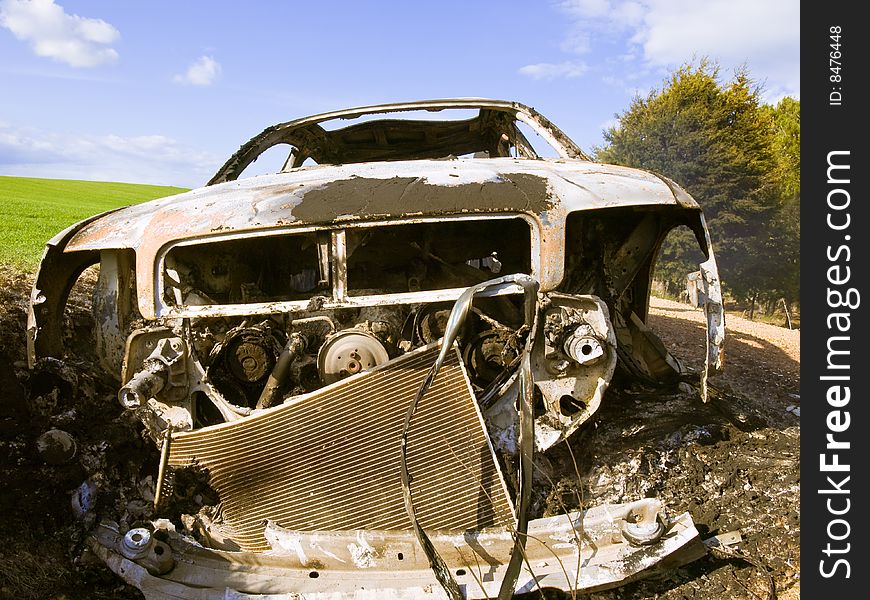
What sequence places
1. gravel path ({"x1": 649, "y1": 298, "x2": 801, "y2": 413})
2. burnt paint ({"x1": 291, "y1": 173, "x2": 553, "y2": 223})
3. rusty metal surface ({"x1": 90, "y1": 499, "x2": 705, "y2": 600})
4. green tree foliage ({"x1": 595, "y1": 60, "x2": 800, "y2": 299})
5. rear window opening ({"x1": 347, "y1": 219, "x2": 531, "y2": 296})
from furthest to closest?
1. green tree foliage ({"x1": 595, "y1": 60, "x2": 800, "y2": 299})
2. gravel path ({"x1": 649, "y1": 298, "x2": 801, "y2": 413})
3. rear window opening ({"x1": 347, "y1": 219, "x2": 531, "y2": 296})
4. burnt paint ({"x1": 291, "y1": 173, "x2": 553, "y2": 223})
5. rusty metal surface ({"x1": 90, "y1": 499, "x2": 705, "y2": 600})

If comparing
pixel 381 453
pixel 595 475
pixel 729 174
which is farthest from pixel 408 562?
pixel 729 174

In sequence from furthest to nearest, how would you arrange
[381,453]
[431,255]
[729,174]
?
[729,174] < [431,255] < [381,453]

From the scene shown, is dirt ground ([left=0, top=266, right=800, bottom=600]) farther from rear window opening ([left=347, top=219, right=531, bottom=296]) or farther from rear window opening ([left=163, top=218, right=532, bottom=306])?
rear window opening ([left=347, top=219, right=531, bottom=296])

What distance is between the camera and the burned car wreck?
2377mm

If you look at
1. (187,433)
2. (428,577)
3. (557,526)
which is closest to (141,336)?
(187,433)

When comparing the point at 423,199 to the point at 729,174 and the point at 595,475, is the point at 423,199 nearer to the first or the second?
the point at 595,475

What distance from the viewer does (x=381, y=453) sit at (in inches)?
97.6

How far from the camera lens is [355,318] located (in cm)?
296

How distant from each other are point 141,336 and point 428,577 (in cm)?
157

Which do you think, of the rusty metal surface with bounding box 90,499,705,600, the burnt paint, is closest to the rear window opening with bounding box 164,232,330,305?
the burnt paint

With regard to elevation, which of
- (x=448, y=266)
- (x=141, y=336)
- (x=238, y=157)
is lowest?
(x=141, y=336)

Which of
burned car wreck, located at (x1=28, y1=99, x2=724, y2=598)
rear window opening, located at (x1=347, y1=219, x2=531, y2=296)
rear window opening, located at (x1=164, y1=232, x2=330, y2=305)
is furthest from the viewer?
rear window opening, located at (x1=347, y1=219, x2=531, y2=296)

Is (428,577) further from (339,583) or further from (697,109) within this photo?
(697,109)

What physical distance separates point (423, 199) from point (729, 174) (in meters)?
16.7
